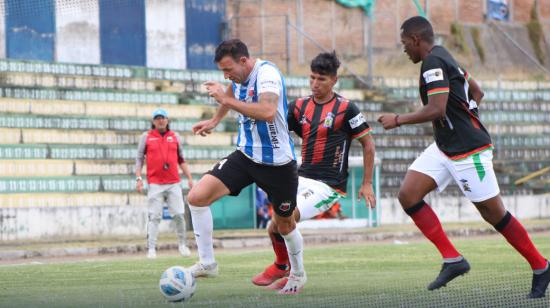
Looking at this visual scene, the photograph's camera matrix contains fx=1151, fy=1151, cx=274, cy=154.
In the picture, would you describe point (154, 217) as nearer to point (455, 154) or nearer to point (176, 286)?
point (176, 286)

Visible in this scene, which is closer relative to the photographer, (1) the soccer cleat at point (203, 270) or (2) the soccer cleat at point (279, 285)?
(1) the soccer cleat at point (203, 270)

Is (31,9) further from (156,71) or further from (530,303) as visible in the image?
(156,71)

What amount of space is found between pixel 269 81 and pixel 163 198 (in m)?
9.12

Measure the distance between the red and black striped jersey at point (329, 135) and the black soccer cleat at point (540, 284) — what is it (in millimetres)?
2394

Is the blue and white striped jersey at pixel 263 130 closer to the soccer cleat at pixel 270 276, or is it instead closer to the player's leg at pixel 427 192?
the player's leg at pixel 427 192

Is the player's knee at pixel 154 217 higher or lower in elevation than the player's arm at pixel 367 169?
lower

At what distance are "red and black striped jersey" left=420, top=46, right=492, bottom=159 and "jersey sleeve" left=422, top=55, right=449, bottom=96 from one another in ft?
0.04

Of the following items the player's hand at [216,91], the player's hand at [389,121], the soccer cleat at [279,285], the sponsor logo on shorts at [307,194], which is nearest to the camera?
the player's hand at [216,91]

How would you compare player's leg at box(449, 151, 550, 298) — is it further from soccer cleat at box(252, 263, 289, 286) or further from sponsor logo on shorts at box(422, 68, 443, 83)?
soccer cleat at box(252, 263, 289, 286)

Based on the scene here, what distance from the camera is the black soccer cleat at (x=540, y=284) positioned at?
9500 millimetres

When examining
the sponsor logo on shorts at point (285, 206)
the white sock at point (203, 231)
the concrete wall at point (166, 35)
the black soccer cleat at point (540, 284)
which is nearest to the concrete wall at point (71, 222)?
the concrete wall at point (166, 35)

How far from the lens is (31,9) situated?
1609 centimetres

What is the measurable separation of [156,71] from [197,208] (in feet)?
66.6

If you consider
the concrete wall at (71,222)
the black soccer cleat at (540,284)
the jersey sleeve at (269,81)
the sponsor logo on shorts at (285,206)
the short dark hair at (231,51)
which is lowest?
the concrete wall at (71,222)
